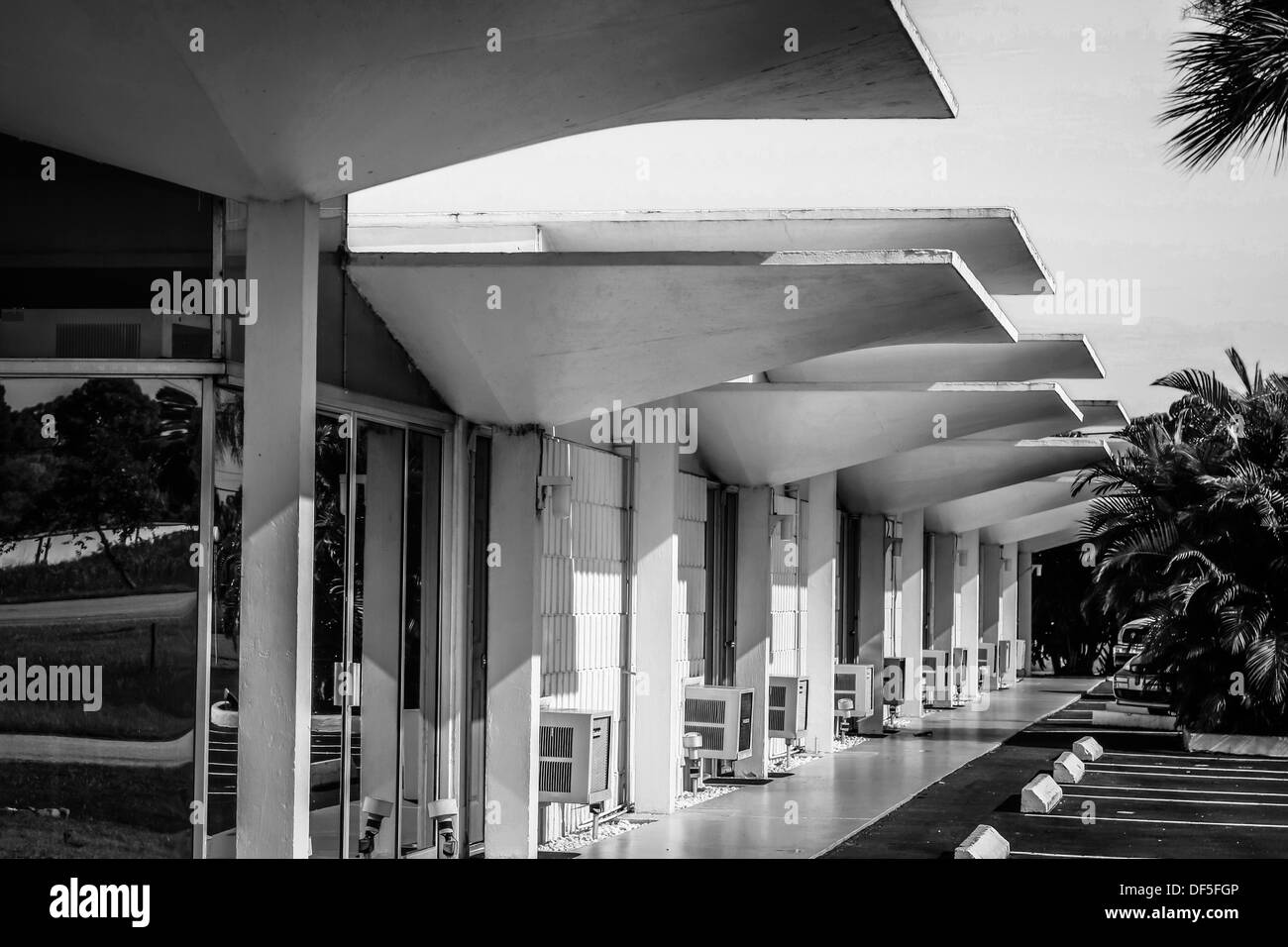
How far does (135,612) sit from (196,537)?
484 mm

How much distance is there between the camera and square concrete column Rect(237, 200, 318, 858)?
801cm

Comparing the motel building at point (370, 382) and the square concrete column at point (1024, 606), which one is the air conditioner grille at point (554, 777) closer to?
the motel building at point (370, 382)

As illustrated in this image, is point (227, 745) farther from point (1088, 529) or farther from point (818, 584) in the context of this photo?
point (1088, 529)

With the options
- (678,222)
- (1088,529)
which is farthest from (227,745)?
(1088,529)

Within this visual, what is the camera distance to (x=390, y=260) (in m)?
9.68

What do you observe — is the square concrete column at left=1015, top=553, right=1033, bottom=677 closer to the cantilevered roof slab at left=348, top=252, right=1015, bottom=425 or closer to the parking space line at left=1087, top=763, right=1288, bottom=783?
the parking space line at left=1087, top=763, right=1288, bottom=783

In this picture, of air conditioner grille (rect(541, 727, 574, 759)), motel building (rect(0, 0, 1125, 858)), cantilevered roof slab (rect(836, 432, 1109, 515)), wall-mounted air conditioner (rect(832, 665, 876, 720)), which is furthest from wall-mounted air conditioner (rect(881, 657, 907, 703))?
air conditioner grille (rect(541, 727, 574, 759))

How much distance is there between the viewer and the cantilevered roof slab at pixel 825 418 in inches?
651

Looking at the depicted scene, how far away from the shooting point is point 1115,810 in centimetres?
1566

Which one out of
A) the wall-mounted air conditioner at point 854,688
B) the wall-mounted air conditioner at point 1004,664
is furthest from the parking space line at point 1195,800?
the wall-mounted air conditioner at point 1004,664

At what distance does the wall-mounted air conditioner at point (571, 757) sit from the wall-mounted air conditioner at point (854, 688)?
1032 centimetres

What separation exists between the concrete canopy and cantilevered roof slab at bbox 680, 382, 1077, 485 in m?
13.5

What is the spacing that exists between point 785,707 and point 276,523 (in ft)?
38.7
